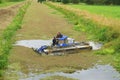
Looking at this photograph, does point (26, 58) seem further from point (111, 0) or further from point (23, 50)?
point (111, 0)

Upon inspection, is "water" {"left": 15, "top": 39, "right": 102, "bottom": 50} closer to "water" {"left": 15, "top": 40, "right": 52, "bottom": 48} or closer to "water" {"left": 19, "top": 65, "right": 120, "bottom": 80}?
"water" {"left": 15, "top": 40, "right": 52, "bottom": 48}

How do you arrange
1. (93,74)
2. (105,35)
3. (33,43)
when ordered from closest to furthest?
(93,74) < (33,43) < (105,35)

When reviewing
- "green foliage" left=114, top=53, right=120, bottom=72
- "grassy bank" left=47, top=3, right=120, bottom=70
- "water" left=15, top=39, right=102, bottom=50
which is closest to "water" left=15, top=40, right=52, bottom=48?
"water" left=15, top=39, right=102, bottom=50

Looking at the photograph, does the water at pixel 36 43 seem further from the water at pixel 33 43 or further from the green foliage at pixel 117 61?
the green foliage at pixel 117 61

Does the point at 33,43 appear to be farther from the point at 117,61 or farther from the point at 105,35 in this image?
the point at 117,61

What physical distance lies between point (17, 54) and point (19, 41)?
5.74 meters

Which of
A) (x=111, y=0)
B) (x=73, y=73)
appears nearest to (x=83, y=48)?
(x=73, y=73)

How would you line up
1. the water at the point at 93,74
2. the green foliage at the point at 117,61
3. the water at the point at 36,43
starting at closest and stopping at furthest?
the water at the point at 93,74 → the green foliage at the point at 117,61 → the water at the point at 36,43

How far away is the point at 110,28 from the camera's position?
2684cm

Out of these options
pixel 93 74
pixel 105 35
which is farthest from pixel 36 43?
pixel 93 74

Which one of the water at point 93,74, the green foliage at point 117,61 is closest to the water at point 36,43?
the green foliage at point 117,61

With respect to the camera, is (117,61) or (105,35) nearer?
(117,61)

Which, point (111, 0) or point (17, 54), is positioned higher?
point (17, 54)

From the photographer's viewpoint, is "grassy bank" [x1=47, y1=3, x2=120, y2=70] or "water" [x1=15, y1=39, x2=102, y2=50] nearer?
"grassy bank" [x1=47, y1=3, x2=120, y2=70]
